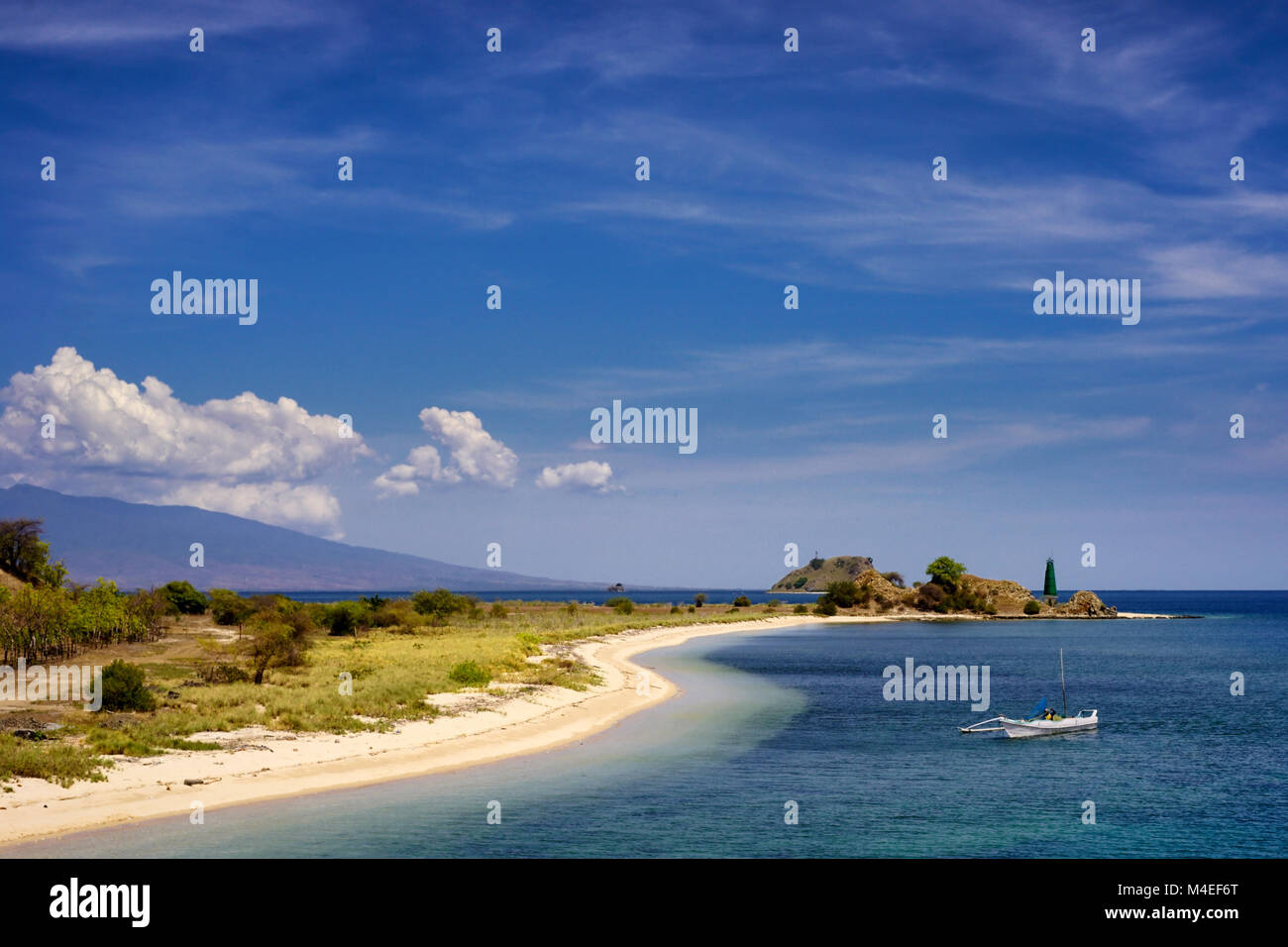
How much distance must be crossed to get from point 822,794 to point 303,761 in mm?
15026

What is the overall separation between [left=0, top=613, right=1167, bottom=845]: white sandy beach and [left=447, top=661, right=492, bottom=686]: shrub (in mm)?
2181

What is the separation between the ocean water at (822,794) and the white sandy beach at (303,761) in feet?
3.36

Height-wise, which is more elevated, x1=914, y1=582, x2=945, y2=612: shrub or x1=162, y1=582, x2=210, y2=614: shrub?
x1=162, y1=582, x2=210, y2=614: shrub

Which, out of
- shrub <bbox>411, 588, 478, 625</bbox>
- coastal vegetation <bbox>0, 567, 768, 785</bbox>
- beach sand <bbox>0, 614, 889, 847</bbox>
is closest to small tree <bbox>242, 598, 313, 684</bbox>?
coastal vegetation <bbox>0, 567, 768, 785</bbox>

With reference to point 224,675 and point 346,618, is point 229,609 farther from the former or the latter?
point 224,675

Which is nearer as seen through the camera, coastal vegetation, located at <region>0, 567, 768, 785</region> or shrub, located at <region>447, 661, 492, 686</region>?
coastal vegetation, located at <region>0, 567, 768, 785</region>

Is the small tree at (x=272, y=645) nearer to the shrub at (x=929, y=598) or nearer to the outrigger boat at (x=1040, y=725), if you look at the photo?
the outrigger boat at (x=1040, y=725)

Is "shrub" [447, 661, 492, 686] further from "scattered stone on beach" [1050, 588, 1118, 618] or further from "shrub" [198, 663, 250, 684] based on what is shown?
"scattered stone on beach" [1050, 588, 1118, 618]

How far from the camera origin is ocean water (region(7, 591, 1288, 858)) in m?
21.8

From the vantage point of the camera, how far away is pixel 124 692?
32.8m

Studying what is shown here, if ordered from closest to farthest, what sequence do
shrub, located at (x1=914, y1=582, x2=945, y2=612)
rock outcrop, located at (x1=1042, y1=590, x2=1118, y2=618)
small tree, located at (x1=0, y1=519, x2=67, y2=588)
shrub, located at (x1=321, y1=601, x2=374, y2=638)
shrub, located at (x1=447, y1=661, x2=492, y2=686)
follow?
shrub, located at (x1=447, y1=661, x2=492, y2=686), small tree, located at (x1=0, y1=519, x2=67, y2=588), shrub, located at (x1=321, y1=601, x2=374, y2=638), rock outcrop, located at (x1=1042, y1=590, x2=1118, y2=618), shrub, located at (x1=914, y1=582, x2=945, y2=612)

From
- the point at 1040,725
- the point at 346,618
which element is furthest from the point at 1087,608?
the point at 1040,725
